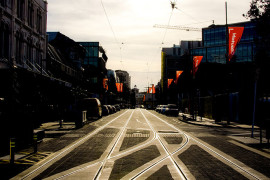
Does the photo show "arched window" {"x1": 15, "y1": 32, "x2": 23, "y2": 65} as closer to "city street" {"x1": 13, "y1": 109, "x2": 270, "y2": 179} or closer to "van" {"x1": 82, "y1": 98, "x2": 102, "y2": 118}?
"van" {"x1": 82, "y1": 98, "x2": 102, "y2": 118}

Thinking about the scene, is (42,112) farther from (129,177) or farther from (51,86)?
(129,177)

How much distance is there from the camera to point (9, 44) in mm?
23078

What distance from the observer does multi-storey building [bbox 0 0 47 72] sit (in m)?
22.6

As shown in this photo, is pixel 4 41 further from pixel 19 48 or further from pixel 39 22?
pixel 39 22

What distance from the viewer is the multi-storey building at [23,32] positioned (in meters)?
22.6

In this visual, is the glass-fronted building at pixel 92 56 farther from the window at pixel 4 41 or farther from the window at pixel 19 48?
the window at pixel 4 41

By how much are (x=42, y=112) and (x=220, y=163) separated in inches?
932

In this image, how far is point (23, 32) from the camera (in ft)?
86.5

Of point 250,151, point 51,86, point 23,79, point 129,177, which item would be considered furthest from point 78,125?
point 129,177

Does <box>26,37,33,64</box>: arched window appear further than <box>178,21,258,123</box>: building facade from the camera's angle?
No

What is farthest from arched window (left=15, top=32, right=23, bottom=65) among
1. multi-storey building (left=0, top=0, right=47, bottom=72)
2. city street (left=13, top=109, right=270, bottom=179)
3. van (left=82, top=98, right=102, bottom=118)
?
city street (left=13, top=109, right=270, bottom=179)

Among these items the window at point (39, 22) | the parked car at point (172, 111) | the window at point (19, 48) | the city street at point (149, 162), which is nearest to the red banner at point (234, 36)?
the city street at point (149, 162)

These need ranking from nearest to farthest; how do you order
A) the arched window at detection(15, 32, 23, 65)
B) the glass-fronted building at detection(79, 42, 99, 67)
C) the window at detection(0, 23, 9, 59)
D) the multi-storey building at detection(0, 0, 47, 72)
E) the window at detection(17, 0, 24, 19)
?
the window at detection(0, 23, 9, 59) → the multi-storey building at detection(0, 0, 47, 72) → the arched window at detection(15, 32, 23, 65) → the window at detection(17, 0, 24, 19) → the glass-fronted building at detection(79, 42, 99, 67)

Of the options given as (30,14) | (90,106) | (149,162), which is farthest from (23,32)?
(149,162)
